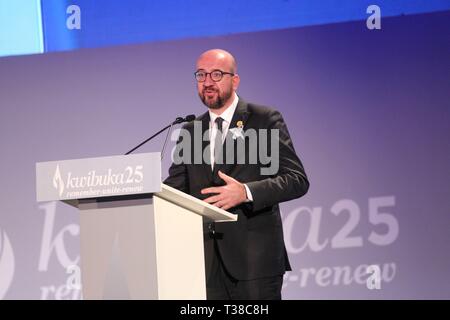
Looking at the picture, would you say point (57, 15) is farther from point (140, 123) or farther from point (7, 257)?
point (7, 257)

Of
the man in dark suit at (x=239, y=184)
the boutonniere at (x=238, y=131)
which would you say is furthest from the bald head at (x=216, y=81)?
the boutonniere at (x=238, y=131)

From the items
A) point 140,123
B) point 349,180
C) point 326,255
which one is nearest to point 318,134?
point 349,180

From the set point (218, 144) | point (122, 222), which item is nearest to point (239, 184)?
point (218, 144)

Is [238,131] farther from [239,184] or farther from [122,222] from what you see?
[122,222]

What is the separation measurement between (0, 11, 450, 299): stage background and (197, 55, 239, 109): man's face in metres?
1.34

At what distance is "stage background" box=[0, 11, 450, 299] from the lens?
199 inches

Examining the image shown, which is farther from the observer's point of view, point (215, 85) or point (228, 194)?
point (215, 85)

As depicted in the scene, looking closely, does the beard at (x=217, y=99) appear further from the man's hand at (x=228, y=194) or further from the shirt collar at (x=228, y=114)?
the man's hand at (x=228, y=194)

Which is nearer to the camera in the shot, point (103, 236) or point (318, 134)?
point (103, 236)

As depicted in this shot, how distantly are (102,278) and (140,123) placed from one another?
259 centimetres

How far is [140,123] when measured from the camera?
5406 mm

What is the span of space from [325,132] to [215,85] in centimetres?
149

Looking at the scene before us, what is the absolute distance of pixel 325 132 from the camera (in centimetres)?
518

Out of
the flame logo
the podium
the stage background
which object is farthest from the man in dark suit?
the stage background
